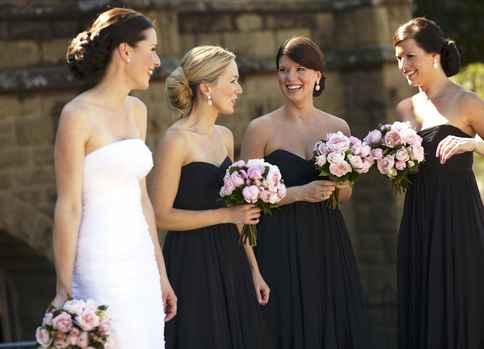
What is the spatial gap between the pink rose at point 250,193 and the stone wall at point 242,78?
15.2 feet

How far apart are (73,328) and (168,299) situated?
99 cm

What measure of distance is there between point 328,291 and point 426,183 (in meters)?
0.89

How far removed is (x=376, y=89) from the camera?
1307cm

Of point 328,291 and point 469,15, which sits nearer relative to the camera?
point 328,291

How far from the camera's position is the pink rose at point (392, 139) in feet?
24.0

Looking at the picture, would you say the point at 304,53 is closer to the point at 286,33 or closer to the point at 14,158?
the point at 14,158

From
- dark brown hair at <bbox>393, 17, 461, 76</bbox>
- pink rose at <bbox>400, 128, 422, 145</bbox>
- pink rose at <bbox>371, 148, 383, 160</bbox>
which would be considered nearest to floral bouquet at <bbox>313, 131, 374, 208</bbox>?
pink rose at <bbox>371, 148, 383, 160</bbox>

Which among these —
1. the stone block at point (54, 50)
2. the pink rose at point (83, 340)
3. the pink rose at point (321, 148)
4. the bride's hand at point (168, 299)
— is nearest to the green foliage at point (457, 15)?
the stone block at point (54, 50)

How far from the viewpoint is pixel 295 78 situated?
754 cm

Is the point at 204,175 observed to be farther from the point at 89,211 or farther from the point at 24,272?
the point at 24,272

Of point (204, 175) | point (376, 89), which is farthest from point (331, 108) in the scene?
point (204, 175)

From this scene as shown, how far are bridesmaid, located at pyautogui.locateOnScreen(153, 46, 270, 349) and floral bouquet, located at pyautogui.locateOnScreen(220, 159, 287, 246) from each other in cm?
8

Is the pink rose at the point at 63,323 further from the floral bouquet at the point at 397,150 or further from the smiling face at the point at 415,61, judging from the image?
the smiling face at the point at 415,61

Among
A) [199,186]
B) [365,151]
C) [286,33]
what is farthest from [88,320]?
[286,33]
